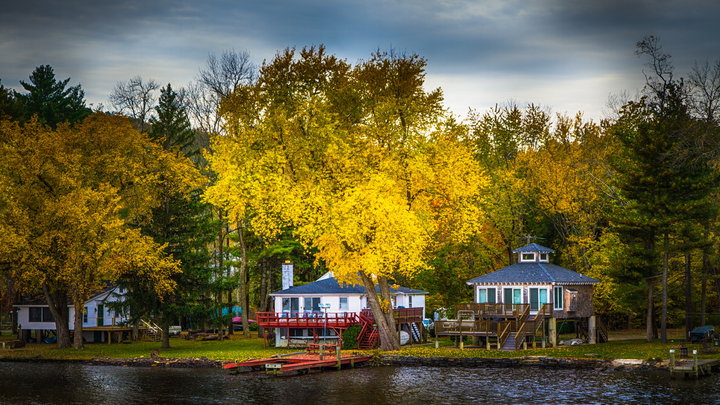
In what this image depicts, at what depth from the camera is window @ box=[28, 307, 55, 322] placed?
67.4 metres

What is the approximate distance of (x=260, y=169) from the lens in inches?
1975

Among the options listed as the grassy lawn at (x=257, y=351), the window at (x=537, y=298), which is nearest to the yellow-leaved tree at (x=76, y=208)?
the grassy lawn at (x=257, y=351)

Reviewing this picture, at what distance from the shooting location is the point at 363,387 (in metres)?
39.9

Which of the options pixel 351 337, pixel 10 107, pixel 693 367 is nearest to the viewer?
pixel 693 367

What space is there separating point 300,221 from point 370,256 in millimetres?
4811

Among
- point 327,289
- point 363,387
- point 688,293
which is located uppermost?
point 327,289

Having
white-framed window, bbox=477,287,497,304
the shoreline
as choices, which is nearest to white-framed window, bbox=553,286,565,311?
white-framed window, bbox=477,287,497,304

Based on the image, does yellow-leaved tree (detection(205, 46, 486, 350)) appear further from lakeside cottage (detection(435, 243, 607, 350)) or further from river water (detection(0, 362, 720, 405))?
river water (detection(0, 362, 720, 405))

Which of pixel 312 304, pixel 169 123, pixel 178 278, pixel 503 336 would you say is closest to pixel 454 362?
pixel 503 336

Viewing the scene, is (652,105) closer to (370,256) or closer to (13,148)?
(370,256)

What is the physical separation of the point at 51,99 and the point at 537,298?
5618 centimetres

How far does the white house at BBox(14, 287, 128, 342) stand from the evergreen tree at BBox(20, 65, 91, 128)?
22131 mm

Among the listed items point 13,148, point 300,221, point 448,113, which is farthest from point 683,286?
point 13,148

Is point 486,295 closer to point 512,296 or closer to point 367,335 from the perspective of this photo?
point 512,296
